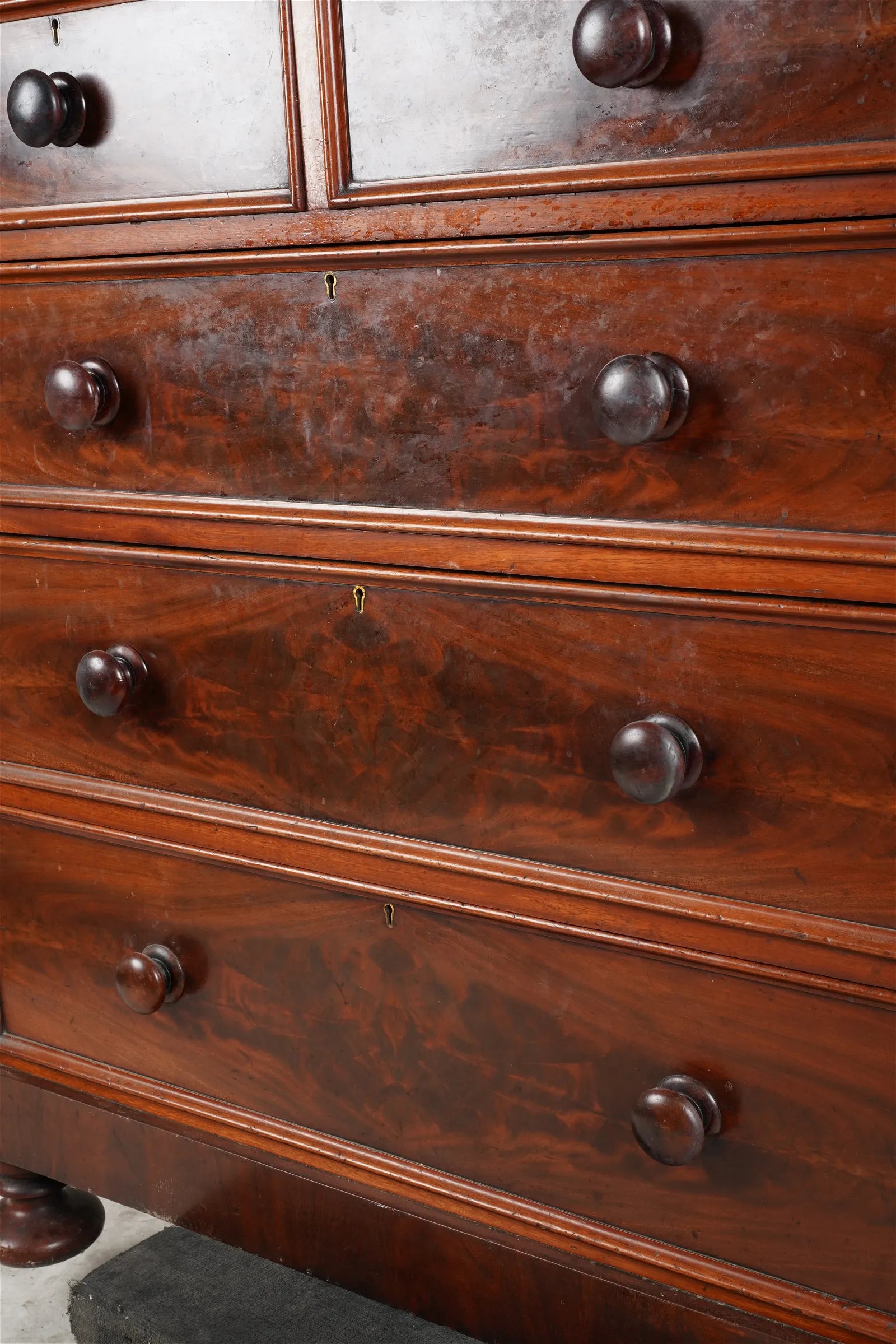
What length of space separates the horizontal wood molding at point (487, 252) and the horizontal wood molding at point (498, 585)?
18cm

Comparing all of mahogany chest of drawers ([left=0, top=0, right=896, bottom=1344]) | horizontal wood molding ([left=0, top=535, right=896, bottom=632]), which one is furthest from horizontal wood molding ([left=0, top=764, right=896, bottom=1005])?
horizontal wood molding ([left=0, top=535, right=896, bottom=632])

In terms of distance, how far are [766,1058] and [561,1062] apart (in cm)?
14

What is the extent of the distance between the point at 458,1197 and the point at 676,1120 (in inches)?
7.9

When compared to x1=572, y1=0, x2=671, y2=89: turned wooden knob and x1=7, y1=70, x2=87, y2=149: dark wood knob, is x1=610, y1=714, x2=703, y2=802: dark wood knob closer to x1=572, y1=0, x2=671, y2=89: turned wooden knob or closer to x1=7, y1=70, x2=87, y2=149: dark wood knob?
x1=572, y1=0, x2=671, y2=89: turned wooden knob

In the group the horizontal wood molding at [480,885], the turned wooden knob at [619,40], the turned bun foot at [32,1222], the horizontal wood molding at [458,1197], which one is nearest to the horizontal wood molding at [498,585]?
the horizontal wood molding at [480,885]

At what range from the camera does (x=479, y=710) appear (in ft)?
2.77

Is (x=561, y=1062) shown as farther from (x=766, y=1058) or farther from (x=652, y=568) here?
(x=652, y=568)

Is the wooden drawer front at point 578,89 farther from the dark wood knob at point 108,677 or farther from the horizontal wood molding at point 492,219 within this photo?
the dark wood knob at point 108,677

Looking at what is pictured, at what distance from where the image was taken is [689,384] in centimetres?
74

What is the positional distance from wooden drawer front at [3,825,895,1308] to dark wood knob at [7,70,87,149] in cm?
51

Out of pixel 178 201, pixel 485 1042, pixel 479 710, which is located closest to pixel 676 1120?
pixel 485 1042

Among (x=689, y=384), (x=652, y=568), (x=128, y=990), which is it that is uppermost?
(x=689, y=384)

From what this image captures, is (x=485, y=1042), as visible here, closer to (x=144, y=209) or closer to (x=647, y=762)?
(x=647, y=762)

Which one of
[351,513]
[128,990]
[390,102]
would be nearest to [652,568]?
[351,513]
